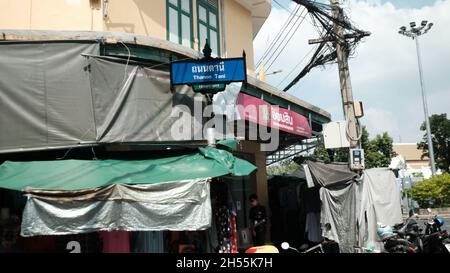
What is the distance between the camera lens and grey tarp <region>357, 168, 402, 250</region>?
10391 millimetres

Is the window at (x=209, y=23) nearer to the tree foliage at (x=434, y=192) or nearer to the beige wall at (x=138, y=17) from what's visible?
the beige wall at (x=138, y=17)

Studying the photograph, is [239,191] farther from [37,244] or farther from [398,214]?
[37,244]

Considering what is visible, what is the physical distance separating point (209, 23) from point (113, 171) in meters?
6.19

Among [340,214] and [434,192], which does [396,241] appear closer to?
[340,214]

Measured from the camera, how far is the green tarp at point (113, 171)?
6.52 metres

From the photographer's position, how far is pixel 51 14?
28.6 feet

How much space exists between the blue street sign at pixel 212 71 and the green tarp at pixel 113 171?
140 cm

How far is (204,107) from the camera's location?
890 cm

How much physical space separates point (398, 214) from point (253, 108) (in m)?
4.70

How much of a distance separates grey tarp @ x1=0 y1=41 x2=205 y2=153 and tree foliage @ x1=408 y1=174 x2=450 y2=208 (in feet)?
88.4

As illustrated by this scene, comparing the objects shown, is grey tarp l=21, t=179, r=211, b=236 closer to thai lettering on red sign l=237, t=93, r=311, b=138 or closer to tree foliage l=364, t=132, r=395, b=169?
thai lettering on red sign l=237, t=93, r=311, b=138

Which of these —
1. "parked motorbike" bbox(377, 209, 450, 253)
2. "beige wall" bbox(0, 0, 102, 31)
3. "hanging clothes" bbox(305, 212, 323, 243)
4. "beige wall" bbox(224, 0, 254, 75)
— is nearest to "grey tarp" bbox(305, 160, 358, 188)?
"hanging clothes" bbox(305, 212, 323, 243)

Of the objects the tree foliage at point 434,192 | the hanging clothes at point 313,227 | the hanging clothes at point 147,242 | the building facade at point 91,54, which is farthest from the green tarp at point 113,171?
the tree foliage at point 434,192
